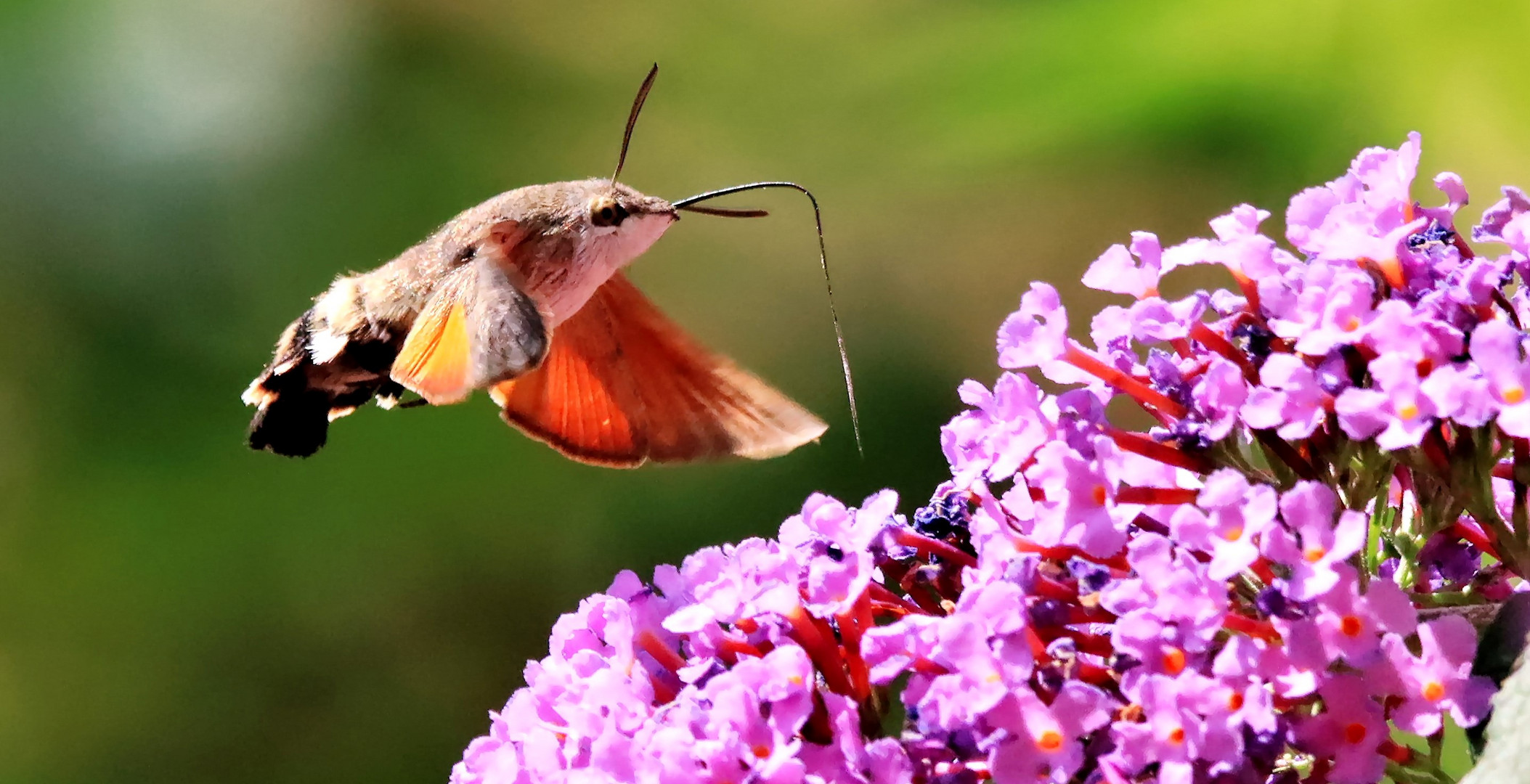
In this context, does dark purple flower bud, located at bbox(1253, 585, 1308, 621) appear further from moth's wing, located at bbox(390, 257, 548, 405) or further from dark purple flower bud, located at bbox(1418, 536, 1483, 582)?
moth's wing, located at bbox(390, 257, 548, 405)

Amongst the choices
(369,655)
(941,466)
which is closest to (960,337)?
(941,466)

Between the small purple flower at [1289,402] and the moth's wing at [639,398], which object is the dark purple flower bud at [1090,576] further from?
the moth's wing at [639,398]

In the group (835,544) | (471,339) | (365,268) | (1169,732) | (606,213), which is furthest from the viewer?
(365,268)

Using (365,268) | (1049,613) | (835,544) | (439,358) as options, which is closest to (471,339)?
(439,358)

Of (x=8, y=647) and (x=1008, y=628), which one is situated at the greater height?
(x=8, y=647)

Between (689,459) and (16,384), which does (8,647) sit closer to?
(16,384)

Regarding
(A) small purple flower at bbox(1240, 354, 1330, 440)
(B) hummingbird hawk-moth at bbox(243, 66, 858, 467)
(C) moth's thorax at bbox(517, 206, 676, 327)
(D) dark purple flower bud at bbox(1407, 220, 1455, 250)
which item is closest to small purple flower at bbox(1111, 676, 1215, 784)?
(A) small purple flower at bbox(1240, 354, 1330, 440)

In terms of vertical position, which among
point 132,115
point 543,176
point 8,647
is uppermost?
point 132,115

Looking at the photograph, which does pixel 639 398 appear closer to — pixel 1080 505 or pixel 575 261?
pixel 575 261
